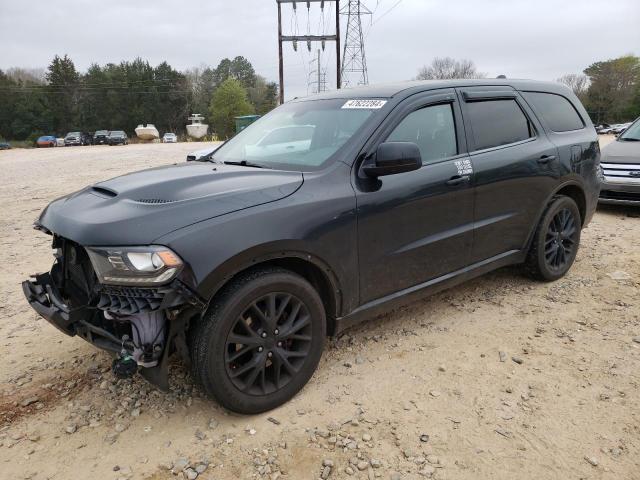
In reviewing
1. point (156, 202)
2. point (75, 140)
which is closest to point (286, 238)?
point (156, 202)

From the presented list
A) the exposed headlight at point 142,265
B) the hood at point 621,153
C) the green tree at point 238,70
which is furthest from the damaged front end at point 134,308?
the green tree at point 238,70

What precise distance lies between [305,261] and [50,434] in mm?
1655

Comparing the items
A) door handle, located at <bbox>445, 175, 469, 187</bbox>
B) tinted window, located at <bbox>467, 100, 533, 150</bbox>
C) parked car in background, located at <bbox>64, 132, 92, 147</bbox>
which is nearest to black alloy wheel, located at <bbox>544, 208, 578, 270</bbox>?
tinted window, located at <bbox>467, 100, 533, 150</bbox>

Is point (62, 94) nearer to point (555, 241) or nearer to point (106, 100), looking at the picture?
point (106, 100)

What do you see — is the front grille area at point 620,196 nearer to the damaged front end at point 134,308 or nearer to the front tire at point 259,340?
the front tire at point 259,340

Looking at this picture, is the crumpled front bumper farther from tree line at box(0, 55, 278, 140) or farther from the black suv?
tree line at box(0, 55, 278, 140)

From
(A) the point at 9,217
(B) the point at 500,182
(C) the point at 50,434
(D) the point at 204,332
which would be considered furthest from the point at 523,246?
(A) the point at 9,217

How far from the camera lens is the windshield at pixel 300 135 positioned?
3158 millimetres

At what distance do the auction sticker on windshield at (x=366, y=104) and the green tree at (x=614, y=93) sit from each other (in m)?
67.8

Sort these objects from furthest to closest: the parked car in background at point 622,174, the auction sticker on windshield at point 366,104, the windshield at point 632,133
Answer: the windshield at point 632,133 → the parked car in background at point 622,174 → the auction sticker on windshield at point 366,104

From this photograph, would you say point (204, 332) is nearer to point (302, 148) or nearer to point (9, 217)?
point (302, 148)

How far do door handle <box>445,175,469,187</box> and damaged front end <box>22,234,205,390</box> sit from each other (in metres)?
1.93

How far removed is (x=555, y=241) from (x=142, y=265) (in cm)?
372

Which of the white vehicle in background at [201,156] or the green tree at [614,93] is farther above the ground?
the green tree at [614,93]
